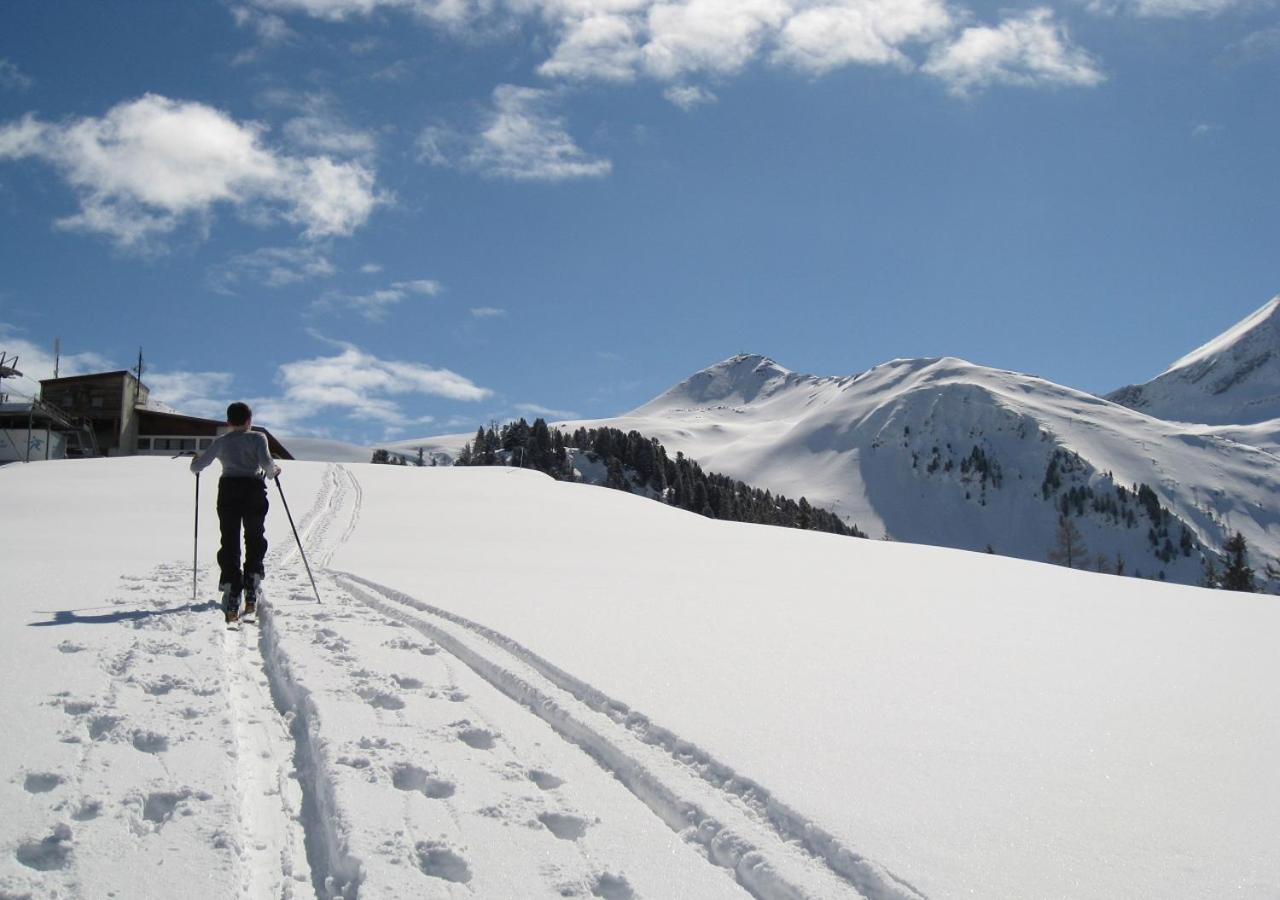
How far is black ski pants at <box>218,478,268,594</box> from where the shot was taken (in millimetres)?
8594

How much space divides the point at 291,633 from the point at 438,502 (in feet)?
65.1

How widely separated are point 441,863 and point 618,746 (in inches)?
55.4

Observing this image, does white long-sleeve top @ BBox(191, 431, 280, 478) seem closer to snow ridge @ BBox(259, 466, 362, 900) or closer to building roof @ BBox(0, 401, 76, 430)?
snow ridge @ BBox(259, 466, 362, 900)

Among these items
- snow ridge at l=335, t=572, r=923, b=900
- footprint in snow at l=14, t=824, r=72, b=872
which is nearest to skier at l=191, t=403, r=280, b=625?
snow ridge at l=335, t=572, r=923, b=900

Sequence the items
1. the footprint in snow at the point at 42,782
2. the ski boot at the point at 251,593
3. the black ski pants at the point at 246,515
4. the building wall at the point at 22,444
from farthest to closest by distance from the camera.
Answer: the building wall at the point at 22,444, the black ski pants at the point at 246,515, the ski boot at the point at 251,593, the footprint in snow at the point at 42,782

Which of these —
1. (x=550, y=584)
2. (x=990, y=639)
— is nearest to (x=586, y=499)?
(x=550, y=584)

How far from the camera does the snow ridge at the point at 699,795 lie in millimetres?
3396

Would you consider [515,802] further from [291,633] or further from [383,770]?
[291,633]

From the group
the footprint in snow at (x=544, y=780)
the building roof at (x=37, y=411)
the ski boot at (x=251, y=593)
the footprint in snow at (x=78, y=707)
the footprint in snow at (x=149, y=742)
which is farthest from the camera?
the building roof at (x=37, y=411)

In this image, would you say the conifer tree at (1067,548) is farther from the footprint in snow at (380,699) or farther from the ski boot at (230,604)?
the footprint in snow at (380,699)

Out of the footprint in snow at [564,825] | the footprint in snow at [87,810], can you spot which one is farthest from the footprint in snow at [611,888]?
the footprint in snow at [87,810]

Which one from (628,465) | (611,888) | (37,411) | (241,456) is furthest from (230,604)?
(628,465)

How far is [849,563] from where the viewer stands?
15.6m

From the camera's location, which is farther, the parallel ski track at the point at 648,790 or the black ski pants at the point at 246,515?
the black ski pants at the point at 246,515
